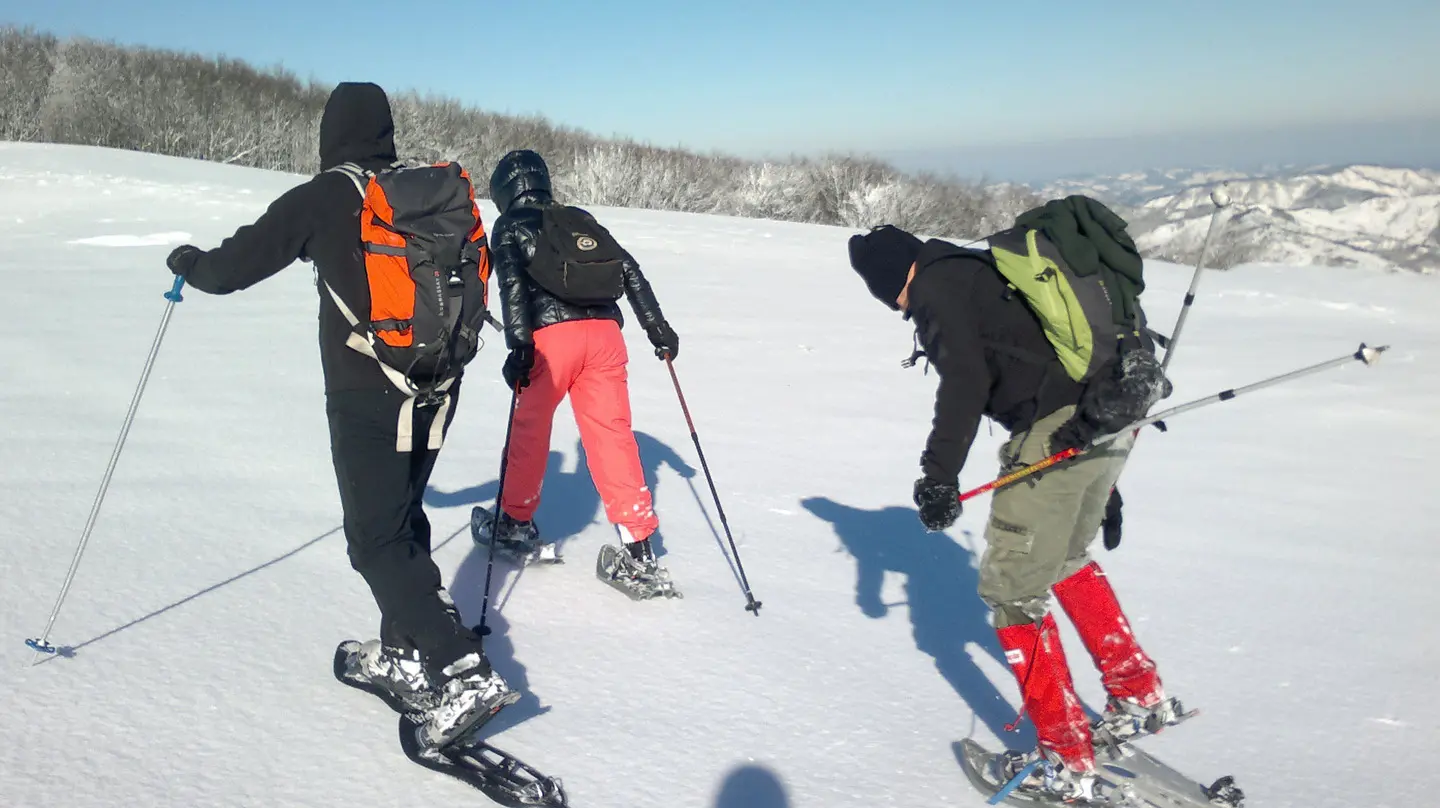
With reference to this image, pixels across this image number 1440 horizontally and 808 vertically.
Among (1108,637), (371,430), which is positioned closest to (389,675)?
(371,430)

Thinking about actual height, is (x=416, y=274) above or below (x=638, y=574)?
above

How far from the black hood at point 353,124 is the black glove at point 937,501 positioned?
1.81 metres

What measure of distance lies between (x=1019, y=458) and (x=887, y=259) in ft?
2.20

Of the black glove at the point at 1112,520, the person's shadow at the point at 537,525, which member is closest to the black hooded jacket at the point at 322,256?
the person's shadow at the point at 537,525

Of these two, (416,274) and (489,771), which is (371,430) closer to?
(416,274)

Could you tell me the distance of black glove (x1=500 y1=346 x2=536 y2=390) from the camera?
139 inches

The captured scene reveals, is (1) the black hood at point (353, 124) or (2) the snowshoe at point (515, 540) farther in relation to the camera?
(2) the snowshoe at point (515, 540)

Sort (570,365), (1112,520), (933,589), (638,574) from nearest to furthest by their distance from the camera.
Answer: (1112,520)
(570,365)
(638,574)
(933,589)

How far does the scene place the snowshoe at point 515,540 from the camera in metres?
4.02

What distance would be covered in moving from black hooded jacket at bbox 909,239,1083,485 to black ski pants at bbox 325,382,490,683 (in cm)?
139

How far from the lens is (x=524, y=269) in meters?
3.61

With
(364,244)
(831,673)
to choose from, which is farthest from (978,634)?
(364,244)

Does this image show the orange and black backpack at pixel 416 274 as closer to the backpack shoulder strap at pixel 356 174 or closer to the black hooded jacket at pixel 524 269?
the backpack shoulder strap at pixel 356 174

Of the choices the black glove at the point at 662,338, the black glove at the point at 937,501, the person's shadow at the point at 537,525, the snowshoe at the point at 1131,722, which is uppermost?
the black glove at the point at 662,338
